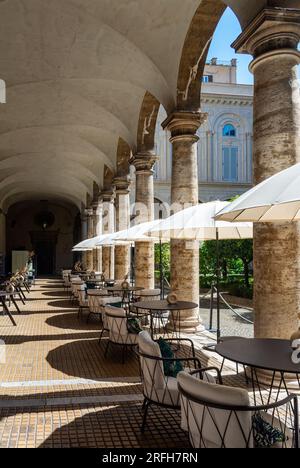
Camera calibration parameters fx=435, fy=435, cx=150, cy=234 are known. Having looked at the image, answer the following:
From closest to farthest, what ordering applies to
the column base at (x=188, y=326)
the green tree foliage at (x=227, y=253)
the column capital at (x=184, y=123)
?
1. the column base at (x=188, y=326)
2. the column capital at (x=184, y=123)
3. the green tree foliage at (x=227, y=253)

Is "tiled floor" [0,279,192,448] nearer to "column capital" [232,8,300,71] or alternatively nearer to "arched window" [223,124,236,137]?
"column capital" [232,8,300,71]

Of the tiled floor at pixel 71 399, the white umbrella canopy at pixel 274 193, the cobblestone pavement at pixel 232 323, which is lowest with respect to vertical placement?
the cobblestone pavement at pixel 232 323

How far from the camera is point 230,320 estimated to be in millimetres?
11875

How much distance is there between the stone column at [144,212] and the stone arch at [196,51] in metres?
3.63

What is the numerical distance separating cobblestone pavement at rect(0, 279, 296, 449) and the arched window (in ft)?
89.9

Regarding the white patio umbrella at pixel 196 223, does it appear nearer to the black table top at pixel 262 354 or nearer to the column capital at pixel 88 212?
the black table top at pixel 262 354

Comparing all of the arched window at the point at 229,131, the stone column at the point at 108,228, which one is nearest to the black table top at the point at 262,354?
the stone column at the point at 108,228

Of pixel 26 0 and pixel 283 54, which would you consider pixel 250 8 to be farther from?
pixel 26 0

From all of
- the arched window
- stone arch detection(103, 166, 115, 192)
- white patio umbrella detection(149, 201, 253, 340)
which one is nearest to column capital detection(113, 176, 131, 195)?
stone arch detection(103, 166, 115, 192)

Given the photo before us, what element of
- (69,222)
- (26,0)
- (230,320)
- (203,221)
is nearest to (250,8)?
(203,221)

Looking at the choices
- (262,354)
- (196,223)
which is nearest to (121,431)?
(262,354)

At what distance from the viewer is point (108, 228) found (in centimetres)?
2112

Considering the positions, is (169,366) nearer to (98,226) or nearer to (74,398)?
(74,398)

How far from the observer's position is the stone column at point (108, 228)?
62.6 ft
